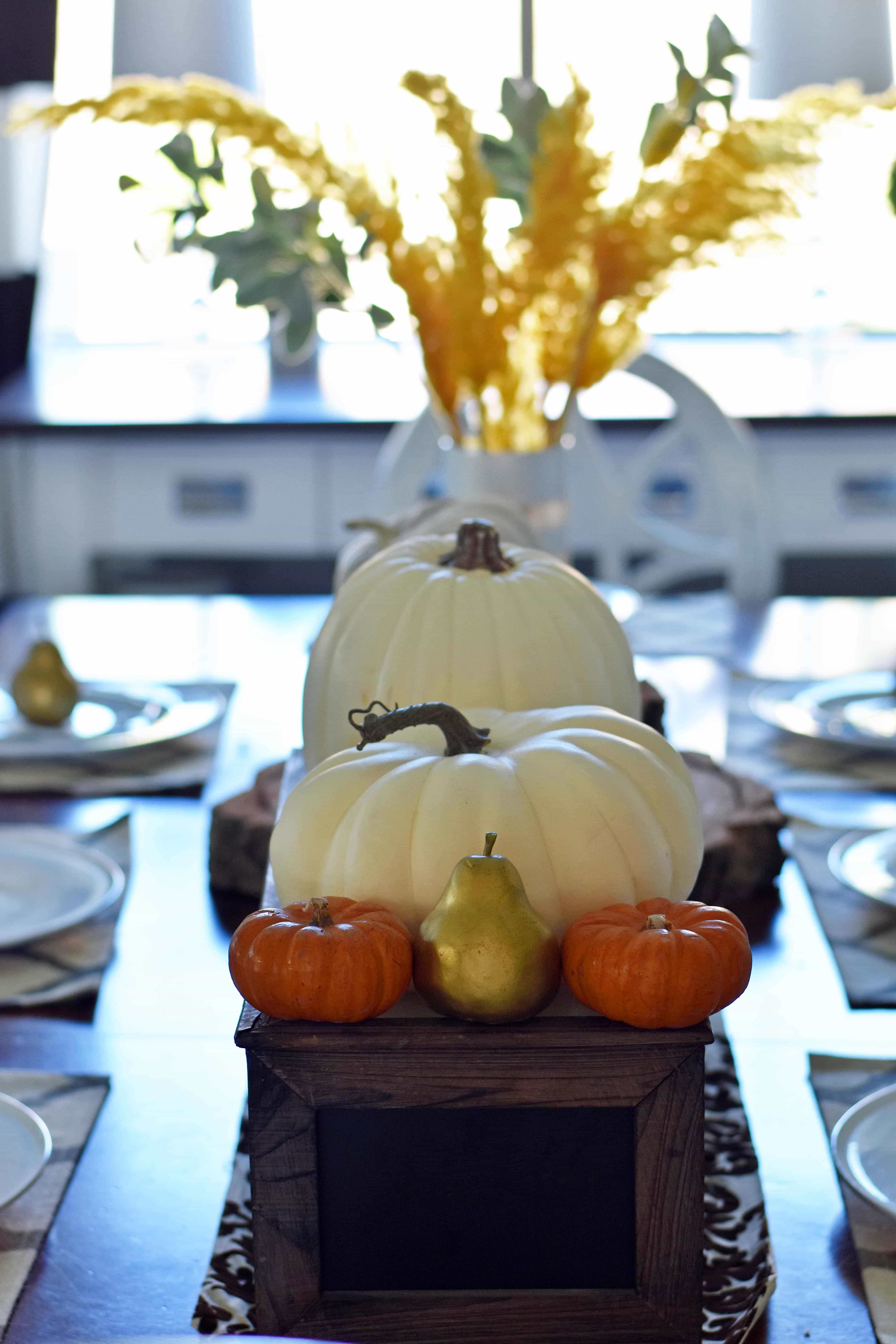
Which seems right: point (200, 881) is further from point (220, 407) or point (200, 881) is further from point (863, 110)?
point (220, 407)

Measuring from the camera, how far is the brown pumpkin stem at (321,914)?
62cm

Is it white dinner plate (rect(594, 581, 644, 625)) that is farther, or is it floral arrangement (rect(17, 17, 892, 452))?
white dinner plate (rect(594, 581, 644, 625))

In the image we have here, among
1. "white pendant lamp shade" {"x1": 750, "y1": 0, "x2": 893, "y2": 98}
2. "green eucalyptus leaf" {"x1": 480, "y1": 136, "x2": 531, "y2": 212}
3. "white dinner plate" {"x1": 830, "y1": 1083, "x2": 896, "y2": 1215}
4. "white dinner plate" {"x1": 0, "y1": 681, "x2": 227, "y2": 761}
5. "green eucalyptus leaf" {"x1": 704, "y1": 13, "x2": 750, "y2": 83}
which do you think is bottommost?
"white dinner plate" {"x1": 830, "y1": 1083, "x2": 896, "y2": 1215}

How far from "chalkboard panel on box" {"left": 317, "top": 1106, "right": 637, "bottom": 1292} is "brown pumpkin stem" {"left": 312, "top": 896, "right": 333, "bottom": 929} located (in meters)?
0.07

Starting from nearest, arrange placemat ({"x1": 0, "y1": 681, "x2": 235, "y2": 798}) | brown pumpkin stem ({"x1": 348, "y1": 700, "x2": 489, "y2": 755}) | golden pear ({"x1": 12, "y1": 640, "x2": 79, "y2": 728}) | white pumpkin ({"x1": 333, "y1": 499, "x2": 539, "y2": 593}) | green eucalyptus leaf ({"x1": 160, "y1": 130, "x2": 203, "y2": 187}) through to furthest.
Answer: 1. brown pumpkin stem ({"x1": 348, "y1": 700, "x2": 489, "y2": 755})
2. white pumpkin ({"x1": 333, "y1": 499, "x2": 539, "y2": 593})
3. placemat ({"x1": 0, "y1": 681, "x2": 235, "y2": 798})
4. golden pear ({"x1": 12, "y1": 640, "x2": 79, "y2": 728})
5. green eucalyptus leaf ({"x1": 160, "y1": 130, "x2": 203, "y2": 187})

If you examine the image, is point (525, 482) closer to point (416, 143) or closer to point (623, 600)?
point (623, 600)

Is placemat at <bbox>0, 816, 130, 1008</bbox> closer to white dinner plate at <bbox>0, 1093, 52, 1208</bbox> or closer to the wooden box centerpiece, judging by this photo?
white dinner plate at <bbox>0, 1093, 52, 1208</bbox>

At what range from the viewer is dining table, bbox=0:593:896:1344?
0.68 metres


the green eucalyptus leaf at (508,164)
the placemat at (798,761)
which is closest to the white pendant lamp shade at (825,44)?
the green eucalyptus leaf at (508,164)

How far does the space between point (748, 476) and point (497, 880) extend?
1.62 meters

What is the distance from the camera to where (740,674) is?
1.62m

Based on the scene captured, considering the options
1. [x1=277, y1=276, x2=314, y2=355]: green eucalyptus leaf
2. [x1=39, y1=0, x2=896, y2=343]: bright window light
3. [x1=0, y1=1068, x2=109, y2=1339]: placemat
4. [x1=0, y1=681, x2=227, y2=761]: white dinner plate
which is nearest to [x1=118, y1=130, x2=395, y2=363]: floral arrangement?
[x1=277, y1=276, x2=314, y2=355]: green eucalyptus leaf

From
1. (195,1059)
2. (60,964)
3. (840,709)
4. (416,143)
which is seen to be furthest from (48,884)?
(416,143)

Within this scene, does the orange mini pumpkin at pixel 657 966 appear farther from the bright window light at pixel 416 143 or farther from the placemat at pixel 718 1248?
the bright window light at pixel 416 143
